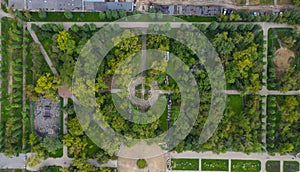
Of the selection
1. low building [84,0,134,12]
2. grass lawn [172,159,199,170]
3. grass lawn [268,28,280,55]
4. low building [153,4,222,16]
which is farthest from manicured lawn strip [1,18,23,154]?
grass lawn [268,28,280,55]

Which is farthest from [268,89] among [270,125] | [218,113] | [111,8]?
[111,8]

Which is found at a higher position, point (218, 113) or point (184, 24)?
point (184, 24)

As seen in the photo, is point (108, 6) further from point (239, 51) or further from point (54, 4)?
point (239, 51)

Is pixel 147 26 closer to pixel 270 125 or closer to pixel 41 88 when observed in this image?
pixel 41 88

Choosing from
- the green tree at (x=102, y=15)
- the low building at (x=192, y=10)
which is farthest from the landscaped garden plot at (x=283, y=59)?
the green tree at (x=102, y=15)

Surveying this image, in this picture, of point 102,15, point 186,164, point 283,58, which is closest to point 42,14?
point 102,15

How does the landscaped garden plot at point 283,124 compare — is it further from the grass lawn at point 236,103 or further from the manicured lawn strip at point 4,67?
the manicured lawn strip at point 4,67
